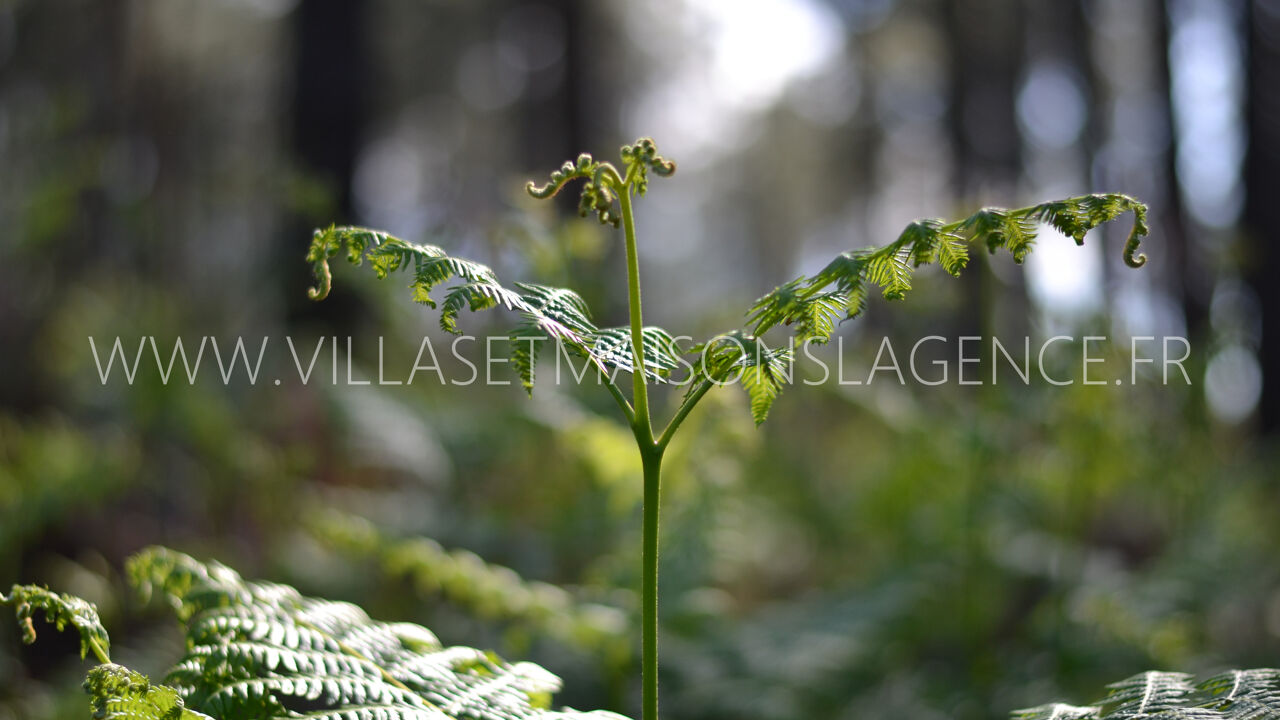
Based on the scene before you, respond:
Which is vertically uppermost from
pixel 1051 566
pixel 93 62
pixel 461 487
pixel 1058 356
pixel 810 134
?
pixel 810 134

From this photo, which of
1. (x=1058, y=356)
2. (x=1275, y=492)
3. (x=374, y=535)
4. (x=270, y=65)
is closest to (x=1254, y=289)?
(x=1275, y=492)

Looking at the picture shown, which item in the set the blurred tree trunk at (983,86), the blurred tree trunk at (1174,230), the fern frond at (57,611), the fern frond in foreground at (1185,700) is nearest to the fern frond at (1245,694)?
the fern frond in foreground at (1185,700)

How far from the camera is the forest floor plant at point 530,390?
0.87 metres

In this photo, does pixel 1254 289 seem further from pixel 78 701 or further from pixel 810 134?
pixel 810 134

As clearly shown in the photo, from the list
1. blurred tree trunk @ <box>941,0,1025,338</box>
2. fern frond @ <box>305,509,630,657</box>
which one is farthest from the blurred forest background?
blurred tree trunk @ <box>941,0,1025,338</box>

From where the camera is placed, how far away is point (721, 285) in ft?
112

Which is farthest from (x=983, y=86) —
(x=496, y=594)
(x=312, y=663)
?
(x=312, y=663)

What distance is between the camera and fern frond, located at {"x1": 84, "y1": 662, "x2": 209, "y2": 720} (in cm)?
81

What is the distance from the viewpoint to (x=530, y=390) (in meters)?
0.86

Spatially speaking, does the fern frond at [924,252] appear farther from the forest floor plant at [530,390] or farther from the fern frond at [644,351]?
the fern frond at [644,351]

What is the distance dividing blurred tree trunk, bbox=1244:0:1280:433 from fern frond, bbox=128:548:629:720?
683 centimetres

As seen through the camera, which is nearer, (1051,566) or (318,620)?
(318,620)

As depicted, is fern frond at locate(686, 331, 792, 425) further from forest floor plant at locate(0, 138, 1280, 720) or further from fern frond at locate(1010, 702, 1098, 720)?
fern frond at locate(1010, 702, 1098, 720)

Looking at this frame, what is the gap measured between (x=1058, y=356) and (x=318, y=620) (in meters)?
2.50
